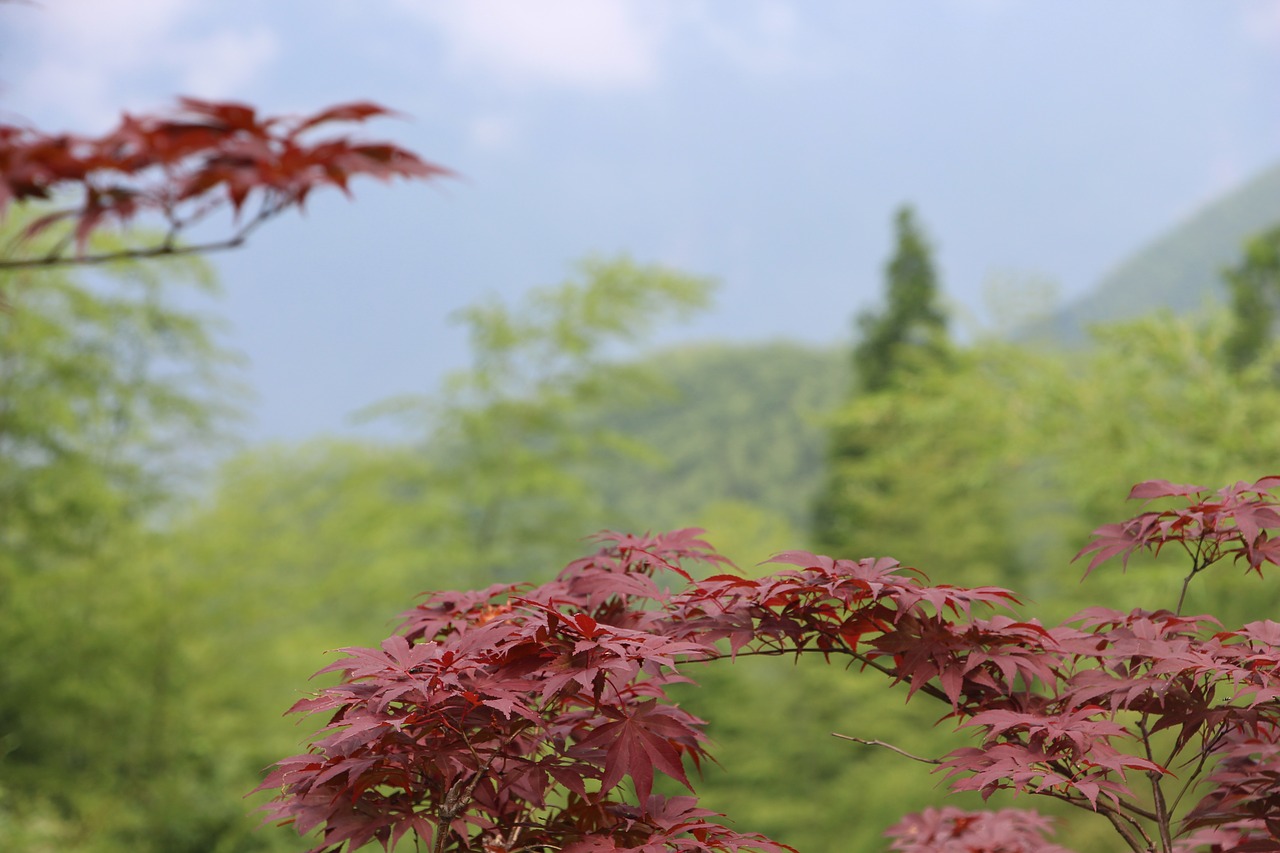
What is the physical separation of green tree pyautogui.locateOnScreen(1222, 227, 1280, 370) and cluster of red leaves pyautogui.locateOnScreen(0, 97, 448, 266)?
9277 millimetres

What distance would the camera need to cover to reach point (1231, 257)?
78.5ft

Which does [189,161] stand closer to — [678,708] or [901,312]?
[678,708]

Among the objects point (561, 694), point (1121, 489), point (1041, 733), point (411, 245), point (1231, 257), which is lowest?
point (1041, 733)

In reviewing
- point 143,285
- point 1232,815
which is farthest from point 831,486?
point 1232,815

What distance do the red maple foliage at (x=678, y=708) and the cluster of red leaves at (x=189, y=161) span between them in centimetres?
65

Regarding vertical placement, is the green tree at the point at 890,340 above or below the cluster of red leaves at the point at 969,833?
above

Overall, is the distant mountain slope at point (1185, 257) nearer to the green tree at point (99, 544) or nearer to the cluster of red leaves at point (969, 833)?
the green tree at point (99, 544)

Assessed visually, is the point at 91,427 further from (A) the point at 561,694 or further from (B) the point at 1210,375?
(B) the point at 1210,375

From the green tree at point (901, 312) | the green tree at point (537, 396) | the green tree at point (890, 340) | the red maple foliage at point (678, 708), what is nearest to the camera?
the red maple foliage at point (678, 708)

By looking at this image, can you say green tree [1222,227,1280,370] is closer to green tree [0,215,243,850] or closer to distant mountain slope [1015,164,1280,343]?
green tree [0,215,243,850]

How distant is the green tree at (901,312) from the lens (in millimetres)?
12602

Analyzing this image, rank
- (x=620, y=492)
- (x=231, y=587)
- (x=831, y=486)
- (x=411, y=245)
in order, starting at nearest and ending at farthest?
(x=231, y=587) → (x=831, y=486) → (x=620, y=492) → (x=411, y=245)

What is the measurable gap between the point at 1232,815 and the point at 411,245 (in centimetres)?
6921

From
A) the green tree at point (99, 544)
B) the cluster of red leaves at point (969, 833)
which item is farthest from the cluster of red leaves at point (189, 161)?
the green tree at point (99, 544)
